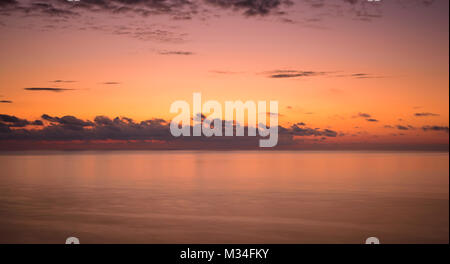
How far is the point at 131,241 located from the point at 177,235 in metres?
2.33

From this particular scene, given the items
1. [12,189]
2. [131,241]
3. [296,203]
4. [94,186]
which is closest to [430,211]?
[296,203]

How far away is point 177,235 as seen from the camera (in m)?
19.8

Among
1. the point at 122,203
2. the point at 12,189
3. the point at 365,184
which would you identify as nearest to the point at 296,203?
the point at 122,203

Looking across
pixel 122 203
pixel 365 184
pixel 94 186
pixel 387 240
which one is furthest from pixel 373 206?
pixel 94 186

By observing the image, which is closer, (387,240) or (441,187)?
(387,240)

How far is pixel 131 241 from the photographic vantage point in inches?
731

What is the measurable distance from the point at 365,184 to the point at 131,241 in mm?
29905

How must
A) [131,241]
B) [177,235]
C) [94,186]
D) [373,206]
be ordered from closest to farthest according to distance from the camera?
[131,241] → [177,235] → [373,206] → [94,186]

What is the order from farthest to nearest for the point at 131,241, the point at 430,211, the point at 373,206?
the point at 373,206
the point at 430,211
the point at 131,241

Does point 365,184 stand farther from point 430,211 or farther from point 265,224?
point 265,224
